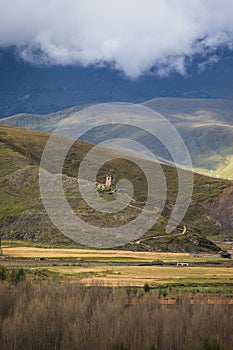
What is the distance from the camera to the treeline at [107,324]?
44469 millimetres

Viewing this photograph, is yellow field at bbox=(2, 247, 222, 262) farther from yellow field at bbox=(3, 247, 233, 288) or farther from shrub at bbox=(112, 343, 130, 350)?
shrub at bbox=(112, 343, 130, 350)

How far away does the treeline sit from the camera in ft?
146

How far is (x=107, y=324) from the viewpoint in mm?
45938

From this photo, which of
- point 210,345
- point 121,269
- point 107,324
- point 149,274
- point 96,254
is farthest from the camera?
point 96,254

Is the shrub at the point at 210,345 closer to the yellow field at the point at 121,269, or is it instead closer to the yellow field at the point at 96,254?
the yellow field at the point at 121,269

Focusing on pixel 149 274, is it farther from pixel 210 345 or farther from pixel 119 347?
pixel 119 347

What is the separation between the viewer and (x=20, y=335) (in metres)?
44.8

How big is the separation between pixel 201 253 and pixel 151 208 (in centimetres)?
4306

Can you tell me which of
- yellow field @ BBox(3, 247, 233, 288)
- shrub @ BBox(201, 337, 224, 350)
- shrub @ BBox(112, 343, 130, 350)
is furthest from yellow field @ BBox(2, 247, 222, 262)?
shrub @ BBox(201, 337, 224, 350)

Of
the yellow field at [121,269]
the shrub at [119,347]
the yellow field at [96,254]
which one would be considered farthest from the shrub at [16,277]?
the yellow field at [96,254]

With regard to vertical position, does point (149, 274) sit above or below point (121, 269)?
below

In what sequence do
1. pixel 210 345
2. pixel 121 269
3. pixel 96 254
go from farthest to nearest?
1. pixel 96 254
2. pixel 121 269
3. pixel 210 345

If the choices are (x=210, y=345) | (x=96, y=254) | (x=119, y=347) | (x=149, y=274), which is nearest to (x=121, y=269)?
(x=149, y=274)

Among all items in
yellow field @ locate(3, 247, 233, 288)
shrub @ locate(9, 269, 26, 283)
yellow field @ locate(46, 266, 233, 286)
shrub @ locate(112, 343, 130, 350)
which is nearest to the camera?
shrub @ locate(112, 343, 130, 350)
